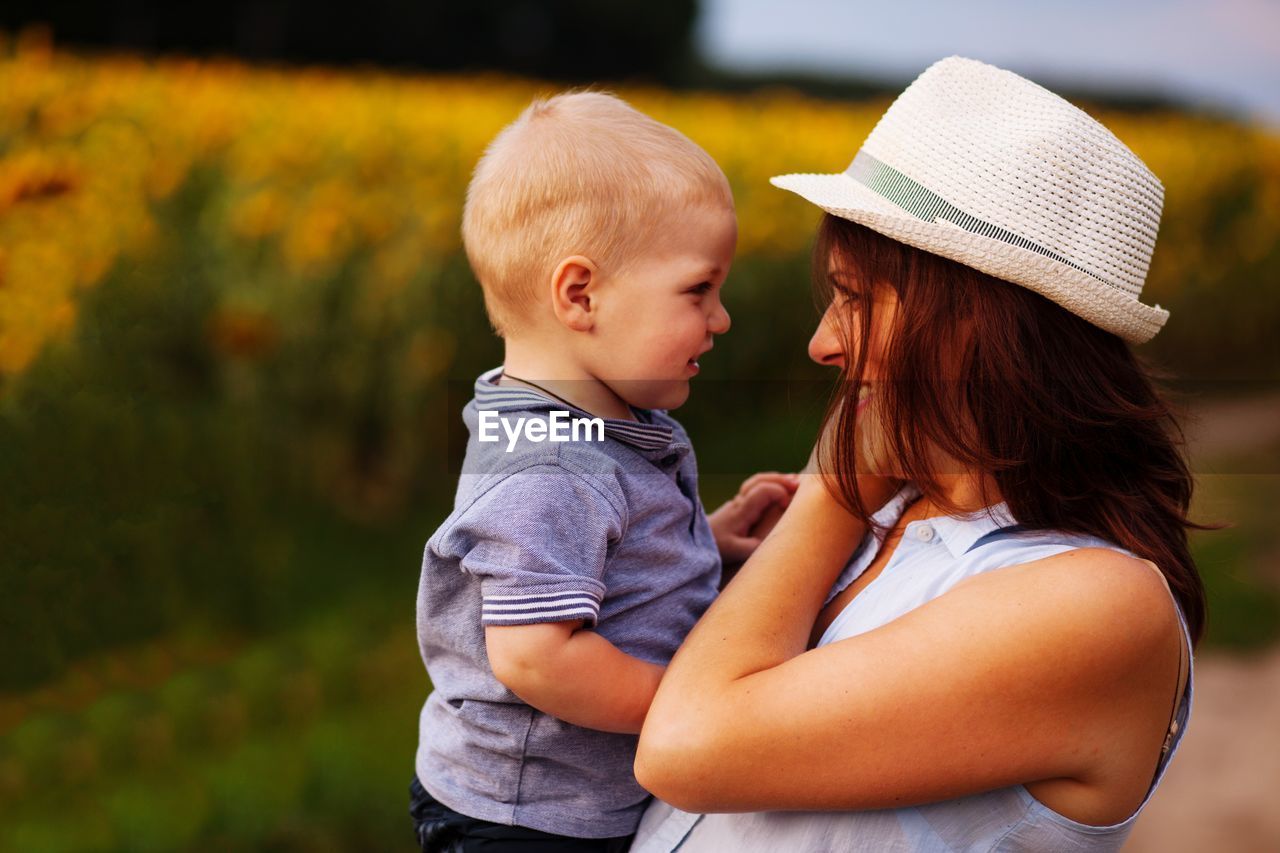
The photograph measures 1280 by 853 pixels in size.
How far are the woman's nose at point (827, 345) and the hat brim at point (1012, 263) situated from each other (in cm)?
13

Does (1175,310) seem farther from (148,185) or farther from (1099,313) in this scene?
(1099,313)

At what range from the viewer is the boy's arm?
4.26 feet

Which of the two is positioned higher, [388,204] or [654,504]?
[654,504]

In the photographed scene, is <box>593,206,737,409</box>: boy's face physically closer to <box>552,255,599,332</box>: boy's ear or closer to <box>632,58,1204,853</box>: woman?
<box>552,255,599,332</box>: boy's ear

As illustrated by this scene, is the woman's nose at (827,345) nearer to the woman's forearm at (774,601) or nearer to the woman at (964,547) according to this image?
the woman at (964,547)

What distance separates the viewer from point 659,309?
4.88 ft

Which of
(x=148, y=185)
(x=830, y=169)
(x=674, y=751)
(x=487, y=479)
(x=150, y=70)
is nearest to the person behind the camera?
(x=674, y=751)

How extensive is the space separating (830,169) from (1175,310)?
103 inches

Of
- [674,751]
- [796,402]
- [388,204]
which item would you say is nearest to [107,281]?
[388,204]

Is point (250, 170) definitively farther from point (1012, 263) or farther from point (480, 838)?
point (1012, 263)

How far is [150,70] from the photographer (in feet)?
24.3

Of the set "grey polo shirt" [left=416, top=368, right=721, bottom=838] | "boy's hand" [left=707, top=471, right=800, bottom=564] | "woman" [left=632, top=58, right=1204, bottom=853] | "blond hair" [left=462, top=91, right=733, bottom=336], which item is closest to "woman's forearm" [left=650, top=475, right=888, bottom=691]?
"woman" [left=632, top=58, right=1204, bottom=853]

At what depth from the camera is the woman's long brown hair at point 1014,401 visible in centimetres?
131

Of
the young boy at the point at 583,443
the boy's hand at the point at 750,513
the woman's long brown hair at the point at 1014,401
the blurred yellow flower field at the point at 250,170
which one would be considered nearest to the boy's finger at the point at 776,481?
the boy's hand at the point at 750,513
